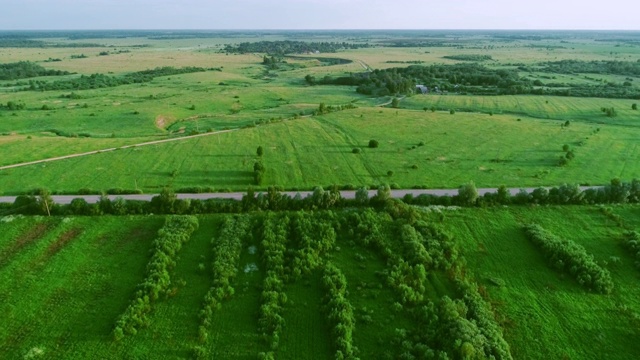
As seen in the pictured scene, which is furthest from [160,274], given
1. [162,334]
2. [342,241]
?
[342,241]

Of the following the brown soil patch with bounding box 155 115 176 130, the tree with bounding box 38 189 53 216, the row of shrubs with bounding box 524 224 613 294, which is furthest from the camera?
the brown soil patch with bounding box 155 115 176 130

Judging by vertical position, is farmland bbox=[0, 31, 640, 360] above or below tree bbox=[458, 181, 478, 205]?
below

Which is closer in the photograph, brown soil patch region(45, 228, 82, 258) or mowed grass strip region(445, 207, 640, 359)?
mowed grass strip region(445, 207, 640, 359)

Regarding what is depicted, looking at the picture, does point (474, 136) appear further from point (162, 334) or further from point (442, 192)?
point (162, 334)

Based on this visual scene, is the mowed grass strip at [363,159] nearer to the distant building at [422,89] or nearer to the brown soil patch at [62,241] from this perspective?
the brown soil patch at [62,241]

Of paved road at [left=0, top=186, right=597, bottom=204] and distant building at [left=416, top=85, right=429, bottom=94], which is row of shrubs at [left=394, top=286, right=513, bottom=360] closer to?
paved road at [left=0, top=186, right=597, bottom=204]

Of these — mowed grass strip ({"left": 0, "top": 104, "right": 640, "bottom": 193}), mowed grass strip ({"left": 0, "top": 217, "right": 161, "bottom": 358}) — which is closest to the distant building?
mowed grass strip ({"left": 0, "top": 104, "right": 640, "bottom": 193})
